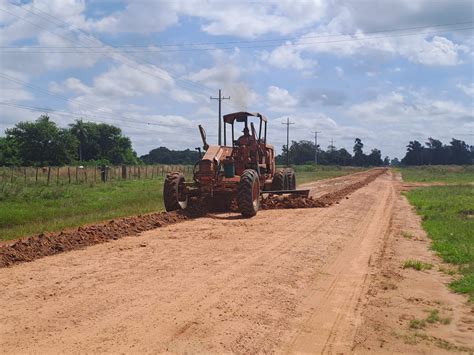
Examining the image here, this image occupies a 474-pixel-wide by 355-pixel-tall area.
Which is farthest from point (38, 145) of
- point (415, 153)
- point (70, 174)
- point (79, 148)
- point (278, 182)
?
point (415, 153)

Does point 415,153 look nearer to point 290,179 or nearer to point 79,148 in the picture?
point 79,148

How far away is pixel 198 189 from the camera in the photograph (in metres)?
18.0

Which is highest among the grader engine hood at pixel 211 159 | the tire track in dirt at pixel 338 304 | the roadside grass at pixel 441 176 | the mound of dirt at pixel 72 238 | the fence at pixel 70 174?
the grader engine hood at pixel 211 159

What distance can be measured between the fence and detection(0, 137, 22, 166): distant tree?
2462 centimetres

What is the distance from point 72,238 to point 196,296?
5409mm

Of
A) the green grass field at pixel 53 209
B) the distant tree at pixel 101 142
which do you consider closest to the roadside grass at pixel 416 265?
the green grass field at pixel 53 209

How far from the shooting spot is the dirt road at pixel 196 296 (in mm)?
5871

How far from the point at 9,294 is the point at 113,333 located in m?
2.39

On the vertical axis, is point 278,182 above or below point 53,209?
above

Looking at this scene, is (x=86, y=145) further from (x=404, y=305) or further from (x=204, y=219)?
(x=404, y=305)

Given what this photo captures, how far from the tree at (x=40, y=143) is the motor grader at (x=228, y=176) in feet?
196

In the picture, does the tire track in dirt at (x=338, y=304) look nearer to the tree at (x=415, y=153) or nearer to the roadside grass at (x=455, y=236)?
the roadside grass at (x=455, y=236)

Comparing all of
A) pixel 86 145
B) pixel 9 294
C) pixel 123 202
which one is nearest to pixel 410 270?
pixel 9 294

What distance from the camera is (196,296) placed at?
7578mm
